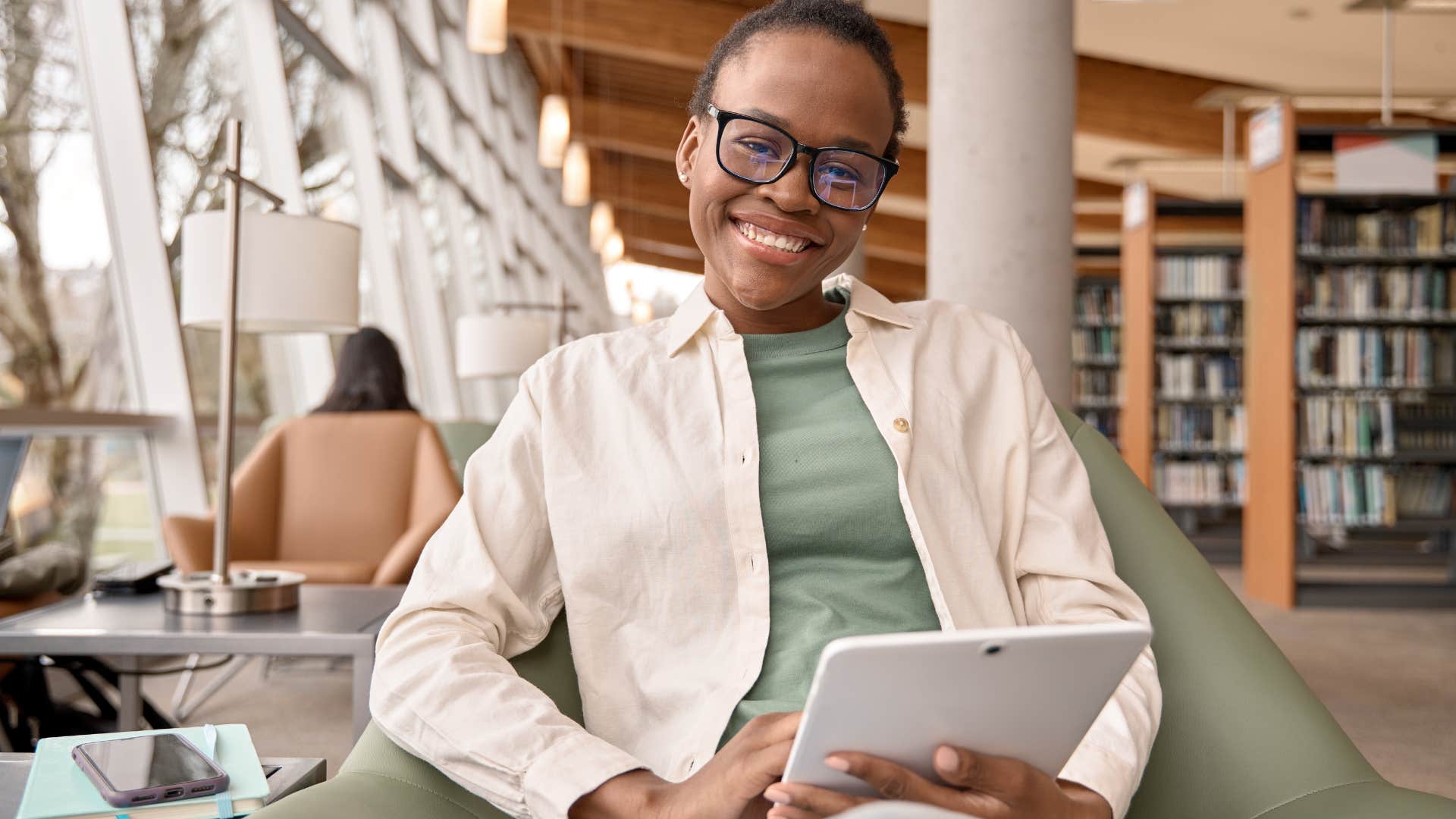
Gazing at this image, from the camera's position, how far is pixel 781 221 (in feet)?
4.04

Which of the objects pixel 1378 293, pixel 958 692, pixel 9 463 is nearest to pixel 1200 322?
pixel 1378 293

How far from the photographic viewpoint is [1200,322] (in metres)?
7.45

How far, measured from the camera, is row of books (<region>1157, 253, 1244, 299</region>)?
732cm

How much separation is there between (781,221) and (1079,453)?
0.55 metres

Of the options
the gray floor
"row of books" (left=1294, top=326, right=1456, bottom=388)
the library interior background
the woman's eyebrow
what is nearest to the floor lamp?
the library interior background

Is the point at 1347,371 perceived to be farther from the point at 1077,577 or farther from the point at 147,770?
the point at 147,770

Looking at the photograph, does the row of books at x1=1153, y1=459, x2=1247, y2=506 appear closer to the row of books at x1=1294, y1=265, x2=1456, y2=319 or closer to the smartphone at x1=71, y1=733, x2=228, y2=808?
the row of books at x1=1294, y1=265, x2=1456, y2=319

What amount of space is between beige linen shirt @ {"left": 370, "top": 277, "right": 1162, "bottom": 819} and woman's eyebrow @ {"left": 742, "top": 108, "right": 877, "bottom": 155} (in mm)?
211

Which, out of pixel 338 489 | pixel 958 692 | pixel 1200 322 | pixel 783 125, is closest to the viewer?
pixel 958 692

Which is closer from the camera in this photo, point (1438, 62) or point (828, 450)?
point (828, 450)

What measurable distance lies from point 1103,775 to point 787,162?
647 mm

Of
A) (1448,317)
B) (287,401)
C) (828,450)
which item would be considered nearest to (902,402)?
(828,450)

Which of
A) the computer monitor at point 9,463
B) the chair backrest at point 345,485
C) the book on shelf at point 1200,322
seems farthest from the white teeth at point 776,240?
the book on shelf at point 1200,322

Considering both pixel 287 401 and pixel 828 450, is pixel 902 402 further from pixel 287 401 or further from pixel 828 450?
pixel 287 401
